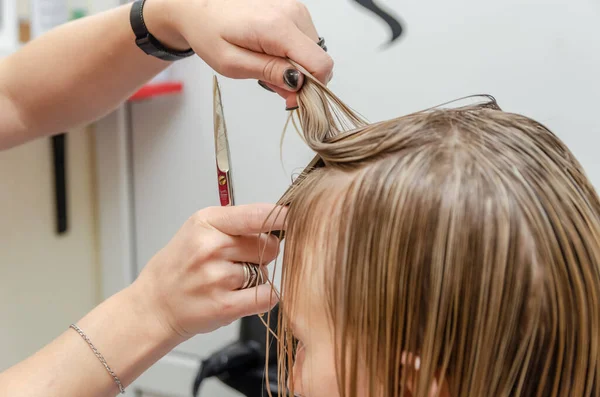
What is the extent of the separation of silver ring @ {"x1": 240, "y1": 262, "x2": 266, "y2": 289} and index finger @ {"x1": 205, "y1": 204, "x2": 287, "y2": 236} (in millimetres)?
41

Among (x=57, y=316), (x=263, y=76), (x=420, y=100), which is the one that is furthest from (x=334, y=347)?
(x=57, y=316)

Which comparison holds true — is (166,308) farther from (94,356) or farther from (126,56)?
(126,56)

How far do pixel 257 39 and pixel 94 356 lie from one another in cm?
36

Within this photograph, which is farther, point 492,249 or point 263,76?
point 263,76

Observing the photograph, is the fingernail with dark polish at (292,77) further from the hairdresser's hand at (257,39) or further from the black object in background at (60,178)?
the black object in background at (60,178)

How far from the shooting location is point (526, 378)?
1.44 feet

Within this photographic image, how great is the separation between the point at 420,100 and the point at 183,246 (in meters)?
0.53

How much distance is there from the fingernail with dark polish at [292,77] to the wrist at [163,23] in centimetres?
19

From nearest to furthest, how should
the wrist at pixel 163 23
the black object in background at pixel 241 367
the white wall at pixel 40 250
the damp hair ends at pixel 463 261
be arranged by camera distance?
the damp hair ends at pixel 463 261
the wrist at pixel 163 23
the black object in background at pixel 241 367
the white wall at pixel 40 250

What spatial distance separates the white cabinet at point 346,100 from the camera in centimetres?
85

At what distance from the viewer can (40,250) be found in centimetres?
116

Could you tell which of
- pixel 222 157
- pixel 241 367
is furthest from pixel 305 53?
pixel 241 367

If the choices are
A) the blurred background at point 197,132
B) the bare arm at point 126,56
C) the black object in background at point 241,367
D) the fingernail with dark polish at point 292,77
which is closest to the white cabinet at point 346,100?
the blurred background at point 197,132

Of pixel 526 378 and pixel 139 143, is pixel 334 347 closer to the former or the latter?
pixel 526 378
